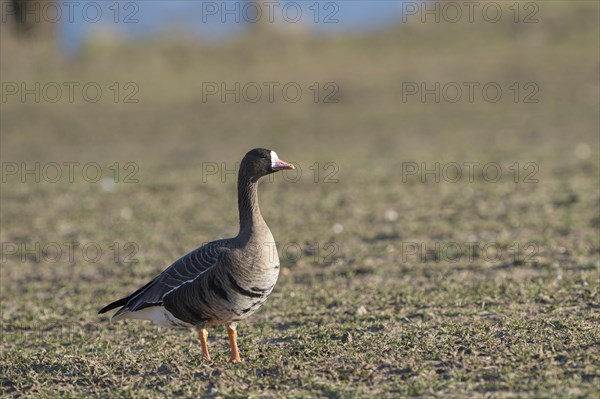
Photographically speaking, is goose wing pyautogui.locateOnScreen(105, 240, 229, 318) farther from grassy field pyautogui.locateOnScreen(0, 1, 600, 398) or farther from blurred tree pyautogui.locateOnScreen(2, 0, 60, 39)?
blurred tree pyautogui.locateOnScreen(2, 0, 60, 39)

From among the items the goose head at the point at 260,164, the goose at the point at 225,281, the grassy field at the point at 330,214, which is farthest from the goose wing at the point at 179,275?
the goose head at the point at 260,164

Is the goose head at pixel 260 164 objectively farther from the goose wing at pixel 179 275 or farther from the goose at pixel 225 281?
the goose wing at pixel 179 275

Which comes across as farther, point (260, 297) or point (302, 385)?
point (260, 297)

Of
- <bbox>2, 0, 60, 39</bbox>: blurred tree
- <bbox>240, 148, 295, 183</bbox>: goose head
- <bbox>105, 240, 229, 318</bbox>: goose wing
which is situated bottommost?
<bbox>105, 240, 229, 318</bbox>: goose wing

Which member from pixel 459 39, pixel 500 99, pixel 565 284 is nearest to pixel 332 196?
pixel 565 284

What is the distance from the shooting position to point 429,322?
7.38 meters

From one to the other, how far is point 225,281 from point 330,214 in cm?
695

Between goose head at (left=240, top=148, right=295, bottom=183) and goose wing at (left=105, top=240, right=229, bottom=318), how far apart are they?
23.0 inches

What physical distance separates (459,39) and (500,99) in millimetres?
7182

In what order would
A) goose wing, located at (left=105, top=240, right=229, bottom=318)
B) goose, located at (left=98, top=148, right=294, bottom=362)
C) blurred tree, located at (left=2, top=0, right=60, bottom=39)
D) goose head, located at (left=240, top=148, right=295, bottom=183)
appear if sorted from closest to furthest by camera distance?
goose, located at (left=98, top=148, right=294, bottom=362)
goose wing, located at (left=105, top=240, right=229, bottom=318)
goose head, located at (left=240, top=148, right=295, bottom=183)
blurred tree, located at (left=2, top=0, right=60, bottom=39)

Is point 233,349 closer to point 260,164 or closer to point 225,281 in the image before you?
point 225,281

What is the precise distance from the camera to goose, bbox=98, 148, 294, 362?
619 centimetres

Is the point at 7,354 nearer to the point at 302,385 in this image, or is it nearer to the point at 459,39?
the point at 302,385

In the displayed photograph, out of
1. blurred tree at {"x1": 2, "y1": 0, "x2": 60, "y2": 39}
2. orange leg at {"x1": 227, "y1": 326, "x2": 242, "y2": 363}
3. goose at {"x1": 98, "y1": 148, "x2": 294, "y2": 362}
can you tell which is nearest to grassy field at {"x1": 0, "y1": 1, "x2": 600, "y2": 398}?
orange leg at {"x1": 227, "y1": 326, "x2": 242, "y2": 363}
